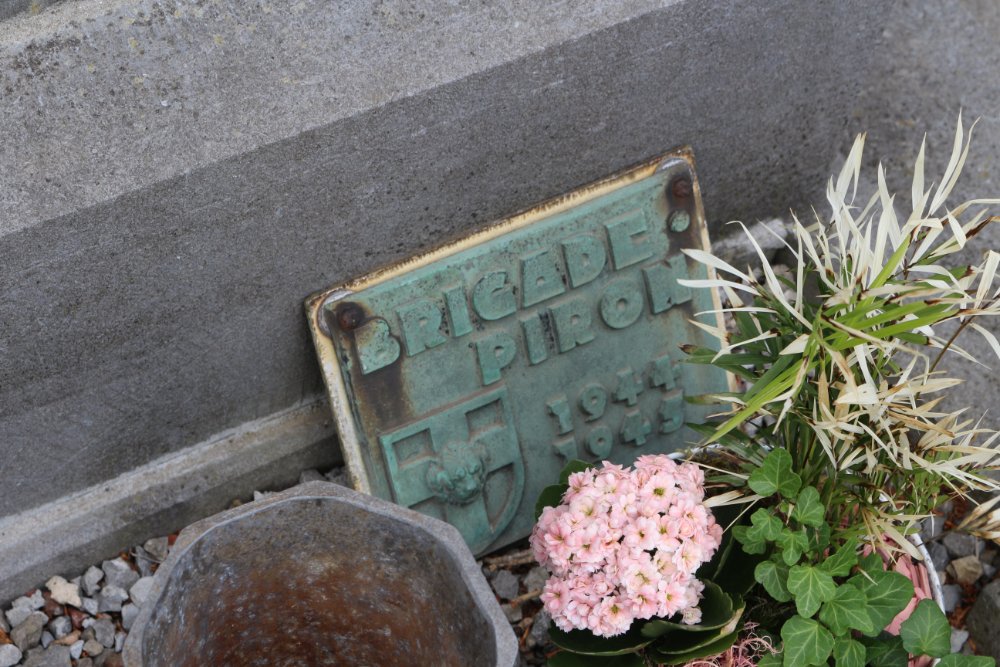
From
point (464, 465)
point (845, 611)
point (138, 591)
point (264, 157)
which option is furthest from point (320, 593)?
point (845, 611)

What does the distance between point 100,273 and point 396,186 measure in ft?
1.74

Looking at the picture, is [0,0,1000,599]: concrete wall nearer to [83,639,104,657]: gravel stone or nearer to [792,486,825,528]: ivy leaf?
[83,639,104,657]: gravel stone

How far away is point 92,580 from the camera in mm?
Result: 2195

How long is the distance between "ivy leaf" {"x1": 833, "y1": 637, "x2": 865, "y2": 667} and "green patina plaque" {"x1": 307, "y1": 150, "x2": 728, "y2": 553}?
707 mm

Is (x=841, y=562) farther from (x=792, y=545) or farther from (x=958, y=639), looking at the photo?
(x=958, y=639)

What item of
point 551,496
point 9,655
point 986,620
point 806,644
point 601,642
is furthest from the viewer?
point 986,620

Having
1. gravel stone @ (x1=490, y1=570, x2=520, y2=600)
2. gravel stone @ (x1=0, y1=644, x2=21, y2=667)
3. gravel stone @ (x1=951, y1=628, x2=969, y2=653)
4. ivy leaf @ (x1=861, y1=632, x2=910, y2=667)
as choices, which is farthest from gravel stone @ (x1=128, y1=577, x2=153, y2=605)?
gravel stone @ (x1=951, y1=628, x2=969, y2=653)

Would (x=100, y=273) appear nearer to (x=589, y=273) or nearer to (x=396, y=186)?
(x=396, y=186)

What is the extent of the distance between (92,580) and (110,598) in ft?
0.18

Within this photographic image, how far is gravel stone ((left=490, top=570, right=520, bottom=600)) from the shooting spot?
2240 millimetres

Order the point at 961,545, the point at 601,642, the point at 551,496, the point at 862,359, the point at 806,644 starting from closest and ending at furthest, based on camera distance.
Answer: the point at 862,359 < the point at 806,644 < the point at 601,642 < the point at 551,496 < the point at 961,545

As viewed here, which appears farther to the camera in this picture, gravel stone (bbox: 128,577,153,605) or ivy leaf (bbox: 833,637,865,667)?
gravel stone (bbox: 128,577,153,605)

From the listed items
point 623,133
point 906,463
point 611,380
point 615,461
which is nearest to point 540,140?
point 623,133

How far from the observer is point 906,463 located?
5.53 feet
